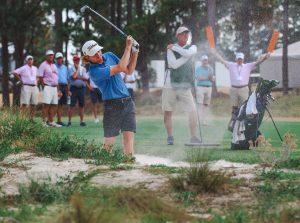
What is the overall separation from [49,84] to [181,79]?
697 cm

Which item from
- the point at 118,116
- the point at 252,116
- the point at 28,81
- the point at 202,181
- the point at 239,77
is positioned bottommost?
the point at 202,181

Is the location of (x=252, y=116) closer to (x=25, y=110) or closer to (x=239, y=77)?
(x=239, y=77)

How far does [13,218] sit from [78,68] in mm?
14474

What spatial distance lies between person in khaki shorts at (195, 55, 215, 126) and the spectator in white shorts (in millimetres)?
3620

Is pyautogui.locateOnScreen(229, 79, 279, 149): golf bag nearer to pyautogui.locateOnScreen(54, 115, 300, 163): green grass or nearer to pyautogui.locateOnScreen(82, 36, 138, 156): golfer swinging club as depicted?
pyautogui.locateOnScreen(54, 115, 300, 163): green grass

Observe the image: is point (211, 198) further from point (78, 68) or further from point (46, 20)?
point (46, 20)

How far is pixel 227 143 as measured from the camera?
13.8 metres

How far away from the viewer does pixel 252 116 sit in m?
11.9

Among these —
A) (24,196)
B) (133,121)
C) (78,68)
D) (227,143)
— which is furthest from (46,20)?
(24,196)

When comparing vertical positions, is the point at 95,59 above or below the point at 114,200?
above

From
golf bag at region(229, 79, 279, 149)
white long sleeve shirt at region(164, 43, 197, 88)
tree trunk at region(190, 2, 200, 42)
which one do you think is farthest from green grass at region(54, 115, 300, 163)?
tree trunk at region(190, 2, 200, 42)

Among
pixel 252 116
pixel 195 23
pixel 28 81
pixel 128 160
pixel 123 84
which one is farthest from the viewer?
pixel 195 23

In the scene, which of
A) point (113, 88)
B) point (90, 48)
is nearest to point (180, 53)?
point (113, 88)

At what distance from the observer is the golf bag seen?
1184cm
